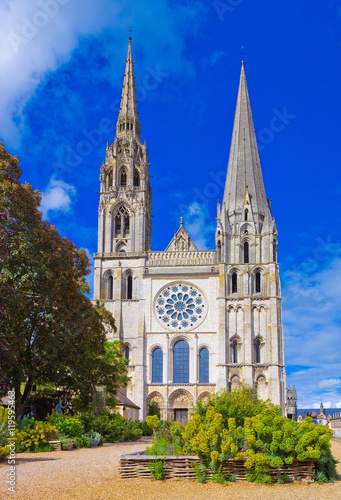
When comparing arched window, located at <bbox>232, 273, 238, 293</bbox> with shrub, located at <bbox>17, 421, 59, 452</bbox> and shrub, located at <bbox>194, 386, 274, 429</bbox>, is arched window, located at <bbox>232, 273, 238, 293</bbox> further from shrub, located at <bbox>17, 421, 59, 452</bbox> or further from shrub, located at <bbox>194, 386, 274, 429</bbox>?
shrub, located at <bbox>194, 386, 274, 429</bbox>

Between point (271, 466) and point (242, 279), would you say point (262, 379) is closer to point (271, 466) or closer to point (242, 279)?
point (242, 279)

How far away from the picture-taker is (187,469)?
12438 mm

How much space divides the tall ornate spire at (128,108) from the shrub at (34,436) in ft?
138

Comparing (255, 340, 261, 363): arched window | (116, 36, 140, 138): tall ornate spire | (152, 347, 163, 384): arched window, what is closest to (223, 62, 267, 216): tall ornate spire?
(116, 36, 140, 138): tall ornate spire

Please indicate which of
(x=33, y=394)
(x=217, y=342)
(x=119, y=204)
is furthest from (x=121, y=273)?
(x=33, y=394)

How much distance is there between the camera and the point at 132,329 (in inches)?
1907

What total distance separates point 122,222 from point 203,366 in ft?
51.2

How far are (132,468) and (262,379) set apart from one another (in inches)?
1378

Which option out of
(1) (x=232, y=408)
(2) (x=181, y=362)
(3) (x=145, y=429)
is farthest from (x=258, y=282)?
(1) (x=232, y=408)

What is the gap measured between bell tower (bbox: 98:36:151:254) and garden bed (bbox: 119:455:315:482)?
3829 cm

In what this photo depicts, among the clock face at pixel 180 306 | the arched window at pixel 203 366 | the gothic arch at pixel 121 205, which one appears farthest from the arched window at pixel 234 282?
the gothic arch at pixel 121 205

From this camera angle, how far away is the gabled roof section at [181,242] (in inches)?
2056

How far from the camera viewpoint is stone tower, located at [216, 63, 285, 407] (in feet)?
151

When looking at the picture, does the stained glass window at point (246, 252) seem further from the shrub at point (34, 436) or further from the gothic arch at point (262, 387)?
the shrub at point (34, 436)
